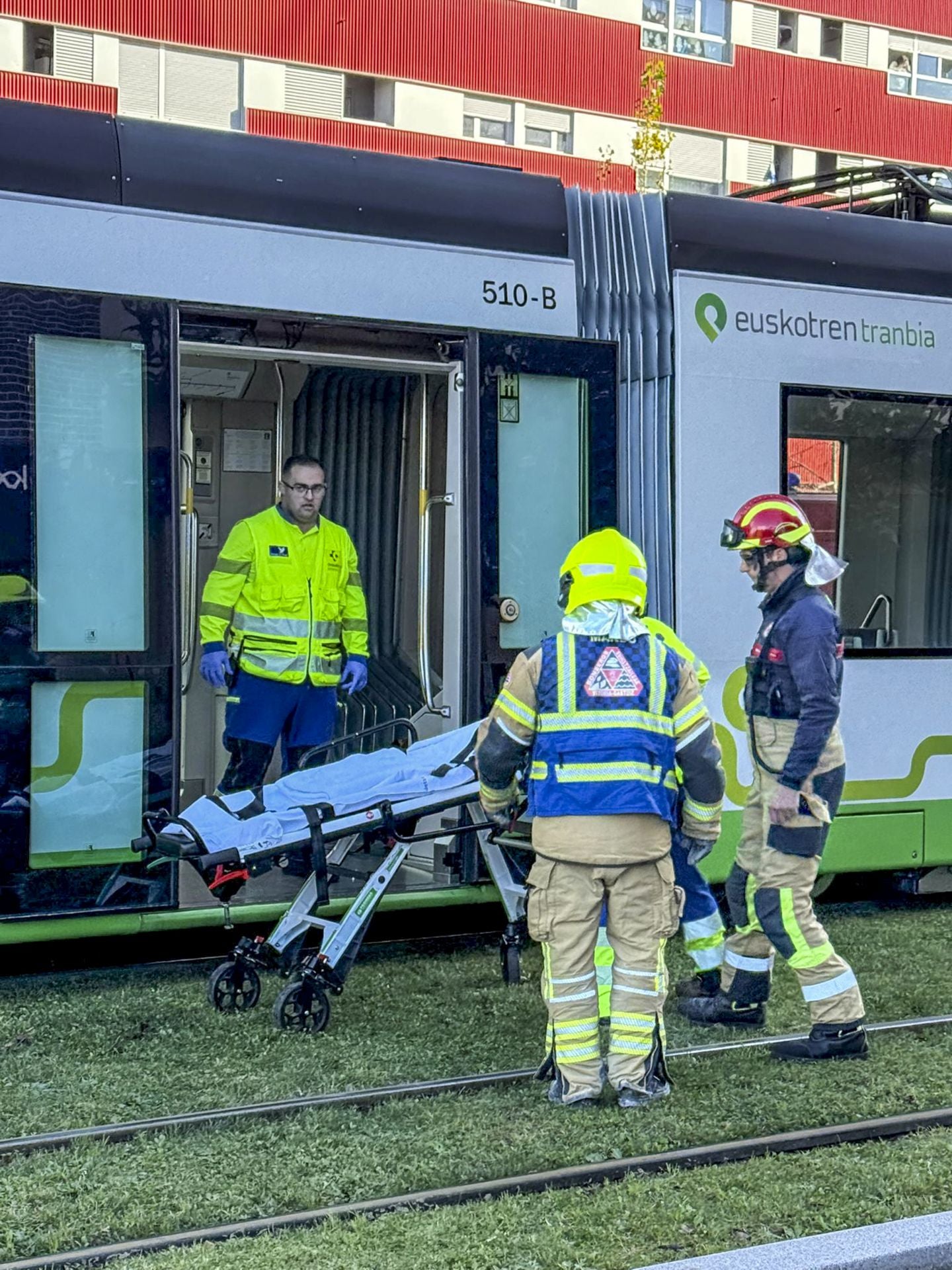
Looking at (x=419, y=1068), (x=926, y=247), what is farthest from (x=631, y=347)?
(x=419, y=1068)

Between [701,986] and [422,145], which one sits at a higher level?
[422,145]

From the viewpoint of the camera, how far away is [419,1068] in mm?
5238

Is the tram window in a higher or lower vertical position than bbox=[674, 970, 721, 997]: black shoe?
higher

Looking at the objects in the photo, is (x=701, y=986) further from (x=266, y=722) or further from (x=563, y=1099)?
(x=266, y=722)

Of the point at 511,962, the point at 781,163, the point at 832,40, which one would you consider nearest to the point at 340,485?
the point at 511,962

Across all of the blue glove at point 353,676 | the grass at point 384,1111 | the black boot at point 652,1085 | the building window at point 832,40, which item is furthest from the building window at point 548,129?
the black boot at point 652,1085

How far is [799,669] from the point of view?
5.43m

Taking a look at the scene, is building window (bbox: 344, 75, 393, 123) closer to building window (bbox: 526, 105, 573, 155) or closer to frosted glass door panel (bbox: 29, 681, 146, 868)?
building window (bbox: 526, 105, 573, 155)

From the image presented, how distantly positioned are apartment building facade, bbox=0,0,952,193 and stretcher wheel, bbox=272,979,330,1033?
19.9 metres

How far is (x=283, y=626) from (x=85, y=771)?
1463 mm

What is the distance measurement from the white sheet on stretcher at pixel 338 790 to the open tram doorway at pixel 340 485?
1215 millimetres

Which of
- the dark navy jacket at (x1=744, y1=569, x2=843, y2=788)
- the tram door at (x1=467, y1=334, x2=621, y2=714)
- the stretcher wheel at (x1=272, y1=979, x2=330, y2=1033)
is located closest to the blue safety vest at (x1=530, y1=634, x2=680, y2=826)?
the dark navy jacket at (x1=744, y1=569, x2=843, y2=788)

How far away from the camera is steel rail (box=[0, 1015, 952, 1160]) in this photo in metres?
4.44

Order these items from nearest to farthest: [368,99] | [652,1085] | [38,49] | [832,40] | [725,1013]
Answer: [652,1085]
[725,1013]
[38,49]
[368,99]
[832,40]
